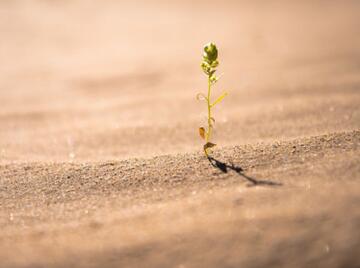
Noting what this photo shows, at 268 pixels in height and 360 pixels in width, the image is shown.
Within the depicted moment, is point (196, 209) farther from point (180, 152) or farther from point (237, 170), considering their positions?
point (180, 152)

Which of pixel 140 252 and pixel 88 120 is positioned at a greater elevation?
pixel 88 120

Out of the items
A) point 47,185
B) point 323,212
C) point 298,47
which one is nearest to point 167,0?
point 298,47

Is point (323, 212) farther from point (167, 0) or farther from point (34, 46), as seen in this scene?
point (167, 0)

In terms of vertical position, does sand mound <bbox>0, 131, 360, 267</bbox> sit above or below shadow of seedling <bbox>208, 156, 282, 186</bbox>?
below

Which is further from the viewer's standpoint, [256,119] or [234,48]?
[234,48]

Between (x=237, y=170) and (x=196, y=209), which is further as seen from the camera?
(x=237, y=170)

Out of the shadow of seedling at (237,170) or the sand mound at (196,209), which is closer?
the sand mound at (196,209)

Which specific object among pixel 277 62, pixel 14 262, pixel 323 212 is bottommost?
pixel 14 262

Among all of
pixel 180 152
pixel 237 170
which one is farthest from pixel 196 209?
pixel 180 152
